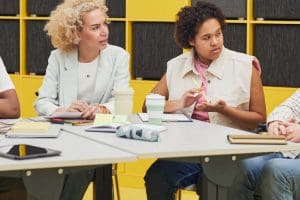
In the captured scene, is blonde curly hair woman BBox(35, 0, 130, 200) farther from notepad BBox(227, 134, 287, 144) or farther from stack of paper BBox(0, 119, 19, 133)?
notepad BBox(227, 134, 287, 144)

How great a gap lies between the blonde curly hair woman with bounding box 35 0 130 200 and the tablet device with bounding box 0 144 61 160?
1304 millimetres

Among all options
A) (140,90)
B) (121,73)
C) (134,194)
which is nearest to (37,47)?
(140,90)

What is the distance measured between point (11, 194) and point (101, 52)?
1.12 meters

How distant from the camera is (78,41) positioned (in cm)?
386

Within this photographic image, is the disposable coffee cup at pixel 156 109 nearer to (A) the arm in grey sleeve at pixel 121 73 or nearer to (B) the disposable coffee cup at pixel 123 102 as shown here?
(B) the disposable coffee cup at pixel 123 102

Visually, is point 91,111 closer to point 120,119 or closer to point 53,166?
point 120,119

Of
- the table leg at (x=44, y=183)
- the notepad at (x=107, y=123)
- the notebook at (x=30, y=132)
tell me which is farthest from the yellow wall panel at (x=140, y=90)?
the table leg at (x=44, y=183)

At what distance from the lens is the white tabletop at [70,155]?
225cm

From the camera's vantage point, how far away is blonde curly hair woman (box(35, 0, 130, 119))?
383cm

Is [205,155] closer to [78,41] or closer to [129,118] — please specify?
[129,118]

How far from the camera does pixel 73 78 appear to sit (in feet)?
12.6

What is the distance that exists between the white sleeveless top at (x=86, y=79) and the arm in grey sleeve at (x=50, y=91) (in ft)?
0.45

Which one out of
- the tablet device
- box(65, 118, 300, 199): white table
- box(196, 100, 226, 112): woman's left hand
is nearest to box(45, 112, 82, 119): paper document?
box(65, 118, 300, 199): white table

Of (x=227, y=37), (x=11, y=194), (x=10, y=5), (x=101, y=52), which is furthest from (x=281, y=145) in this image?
(x=10, y=5)
